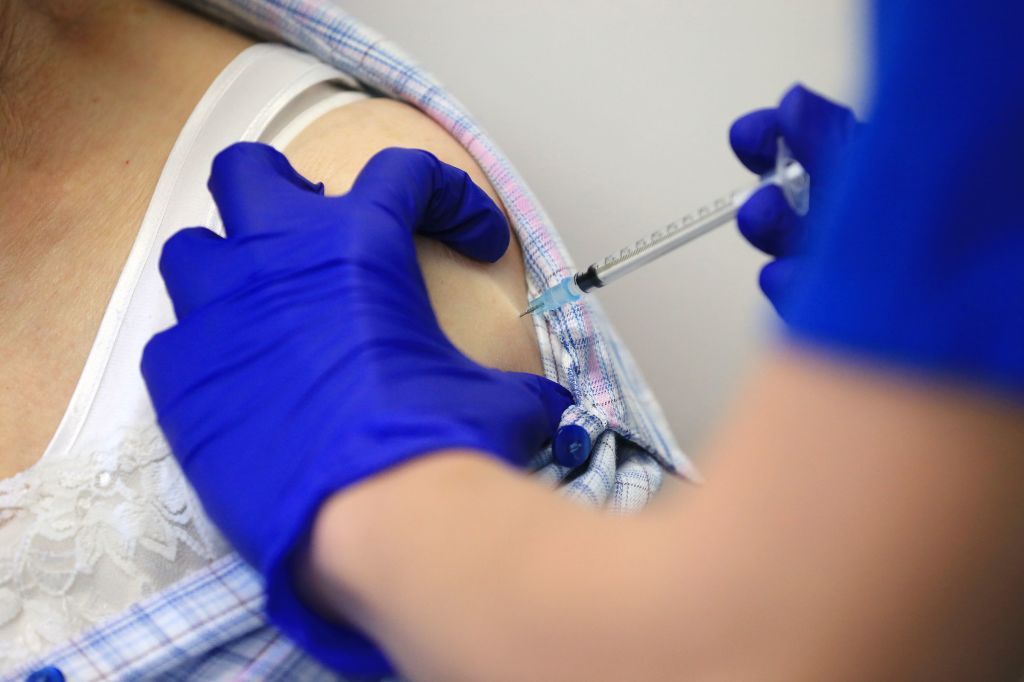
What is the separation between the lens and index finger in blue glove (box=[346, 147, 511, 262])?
0.74 meters

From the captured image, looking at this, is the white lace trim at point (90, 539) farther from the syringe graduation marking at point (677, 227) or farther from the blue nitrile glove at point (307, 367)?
the syringe graduation marking at point (677, 227)

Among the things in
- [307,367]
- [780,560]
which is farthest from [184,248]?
[780,560]

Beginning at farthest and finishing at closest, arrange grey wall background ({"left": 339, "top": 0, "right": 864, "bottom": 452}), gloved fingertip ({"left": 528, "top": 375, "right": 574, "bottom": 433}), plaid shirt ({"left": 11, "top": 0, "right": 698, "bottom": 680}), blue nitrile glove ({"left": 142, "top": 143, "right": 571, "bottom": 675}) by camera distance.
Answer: grey wall background ({"left": 339, "top": 0, "right": 864, "bottom": 452}), gloved fingertip ({"left": 528, "top": 375, "right": 574, "bottom": 433}), plaid shirt ({"left": 11, "top": 0, "right": 698, "bottom": 680}), blue nitrile glove ({"left": 142, "top": 143, "right": 571, "bottom": 675})

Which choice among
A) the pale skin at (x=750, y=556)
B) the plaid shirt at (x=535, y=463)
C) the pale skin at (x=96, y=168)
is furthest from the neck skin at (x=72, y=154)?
the pale skin at (x=750, y=556)

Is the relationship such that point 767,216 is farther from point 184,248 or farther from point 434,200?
point 184,248

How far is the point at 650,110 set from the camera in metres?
1.16

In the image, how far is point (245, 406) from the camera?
61cm

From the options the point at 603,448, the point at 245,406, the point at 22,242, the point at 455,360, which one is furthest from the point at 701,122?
the point at 22,242

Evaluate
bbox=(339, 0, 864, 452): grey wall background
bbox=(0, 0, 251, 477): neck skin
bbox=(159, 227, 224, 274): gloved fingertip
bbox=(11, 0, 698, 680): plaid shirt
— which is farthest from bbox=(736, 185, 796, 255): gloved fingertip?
bbox=(0, 0, 251, 477): neck skin

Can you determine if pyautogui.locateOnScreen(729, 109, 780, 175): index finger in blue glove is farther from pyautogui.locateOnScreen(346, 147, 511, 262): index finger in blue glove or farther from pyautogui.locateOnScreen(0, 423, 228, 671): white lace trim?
pyautogui.locateOnScreen(0, 423, 228, 671): white lace trim

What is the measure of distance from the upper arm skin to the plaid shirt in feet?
0.11

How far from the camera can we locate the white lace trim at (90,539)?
69 cm

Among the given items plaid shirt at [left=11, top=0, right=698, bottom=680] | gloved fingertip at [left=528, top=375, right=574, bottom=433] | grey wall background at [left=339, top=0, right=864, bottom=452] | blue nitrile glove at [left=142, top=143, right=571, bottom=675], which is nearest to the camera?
blue nitrile glove at [left=142, top=143, right=571, bottom=675]

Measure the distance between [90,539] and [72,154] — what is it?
20.0 inches
